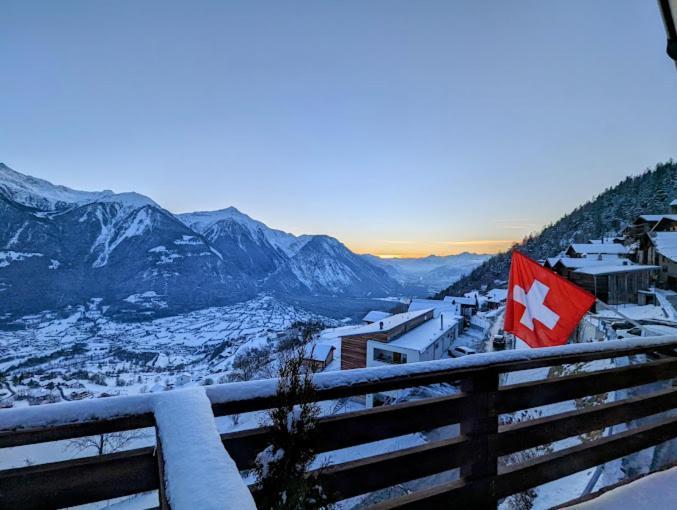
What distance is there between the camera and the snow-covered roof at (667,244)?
75.2ft

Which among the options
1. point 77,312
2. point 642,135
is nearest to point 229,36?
point 642,135

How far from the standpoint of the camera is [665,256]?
23.9 metres

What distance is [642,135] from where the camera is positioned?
408 inches

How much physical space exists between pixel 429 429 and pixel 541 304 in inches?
164

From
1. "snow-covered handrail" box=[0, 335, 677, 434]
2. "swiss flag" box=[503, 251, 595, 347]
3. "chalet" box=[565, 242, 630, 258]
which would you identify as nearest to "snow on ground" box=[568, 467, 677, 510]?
"snow-covered handrail" box=[0, 335, 677, 434]

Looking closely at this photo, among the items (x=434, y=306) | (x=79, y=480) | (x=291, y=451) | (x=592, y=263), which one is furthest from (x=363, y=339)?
(x=79, y=480)

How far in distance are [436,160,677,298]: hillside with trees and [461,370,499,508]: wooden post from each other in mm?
54893

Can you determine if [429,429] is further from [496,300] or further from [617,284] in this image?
[496,300]

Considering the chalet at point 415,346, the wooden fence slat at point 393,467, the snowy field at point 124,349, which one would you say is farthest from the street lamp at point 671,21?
the snowy field at point 124,349

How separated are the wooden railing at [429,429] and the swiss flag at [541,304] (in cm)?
194

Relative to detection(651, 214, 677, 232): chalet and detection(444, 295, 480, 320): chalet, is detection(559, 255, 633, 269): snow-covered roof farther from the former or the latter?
detection(444, 295, 480, 320): chalet

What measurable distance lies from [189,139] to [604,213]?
76.5 m

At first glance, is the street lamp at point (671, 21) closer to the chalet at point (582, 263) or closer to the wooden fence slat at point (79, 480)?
the wooden fence slat at point (79, 480)

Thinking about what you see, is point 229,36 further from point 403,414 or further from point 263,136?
point 403,414
